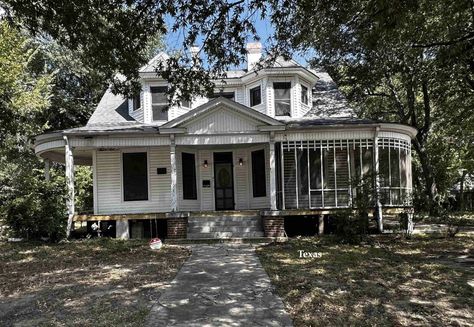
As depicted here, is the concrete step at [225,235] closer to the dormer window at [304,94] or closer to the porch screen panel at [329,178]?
the porch screen panel at [329,178]

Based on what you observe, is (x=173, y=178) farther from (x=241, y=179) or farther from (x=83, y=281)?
(x=83, y=281)

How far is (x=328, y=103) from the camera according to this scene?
17656 millimetres

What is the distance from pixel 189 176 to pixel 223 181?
A: 1333mm

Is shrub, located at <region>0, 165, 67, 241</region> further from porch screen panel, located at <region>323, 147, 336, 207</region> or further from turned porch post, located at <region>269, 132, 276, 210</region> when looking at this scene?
porch screen panel, located at <region>323, 147, 336, 207</region>

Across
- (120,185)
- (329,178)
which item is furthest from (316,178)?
(120,185)

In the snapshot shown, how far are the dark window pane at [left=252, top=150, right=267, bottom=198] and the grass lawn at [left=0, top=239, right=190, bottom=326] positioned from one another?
5291 millimetres

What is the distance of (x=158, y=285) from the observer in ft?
23.0

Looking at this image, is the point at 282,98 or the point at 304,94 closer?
the point at 282,98

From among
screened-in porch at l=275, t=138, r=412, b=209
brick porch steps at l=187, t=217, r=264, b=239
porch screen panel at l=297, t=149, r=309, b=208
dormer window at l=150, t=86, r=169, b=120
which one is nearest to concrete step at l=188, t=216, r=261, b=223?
brick porch steps at l=187, t=217, r=264, b=239

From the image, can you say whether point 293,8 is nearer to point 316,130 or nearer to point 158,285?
point 158,285

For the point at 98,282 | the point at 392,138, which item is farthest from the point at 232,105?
the point at 98,282

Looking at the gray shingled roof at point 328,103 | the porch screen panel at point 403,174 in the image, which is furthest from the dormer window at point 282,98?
the porch screen panel at point 403,174

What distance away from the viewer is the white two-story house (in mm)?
13547

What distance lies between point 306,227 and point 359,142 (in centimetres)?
339
